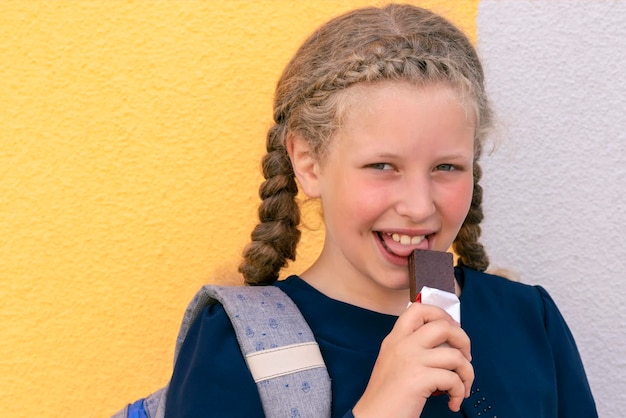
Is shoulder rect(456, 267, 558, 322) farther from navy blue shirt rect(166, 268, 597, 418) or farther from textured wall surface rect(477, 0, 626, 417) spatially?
textured wall surface rect(477, 0, 626, 417)

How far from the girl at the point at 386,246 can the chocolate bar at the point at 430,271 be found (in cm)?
5

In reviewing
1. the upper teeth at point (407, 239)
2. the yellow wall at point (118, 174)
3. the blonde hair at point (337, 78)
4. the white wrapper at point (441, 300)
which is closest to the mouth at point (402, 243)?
the upper teeth at point (407, 239)

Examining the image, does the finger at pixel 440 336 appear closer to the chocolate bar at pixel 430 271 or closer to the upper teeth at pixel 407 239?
the chocolate bar at pixel 430 271

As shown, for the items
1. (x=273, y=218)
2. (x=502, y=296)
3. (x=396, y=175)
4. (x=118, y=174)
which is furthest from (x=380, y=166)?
(x=118, y=174)

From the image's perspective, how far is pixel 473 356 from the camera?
170 cm

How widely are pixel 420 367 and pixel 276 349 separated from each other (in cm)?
29

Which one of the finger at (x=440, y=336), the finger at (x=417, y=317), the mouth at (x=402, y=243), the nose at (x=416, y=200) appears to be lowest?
the finger at (x=440, y=336)

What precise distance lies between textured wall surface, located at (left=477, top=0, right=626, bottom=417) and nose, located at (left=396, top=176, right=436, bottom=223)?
72 cm

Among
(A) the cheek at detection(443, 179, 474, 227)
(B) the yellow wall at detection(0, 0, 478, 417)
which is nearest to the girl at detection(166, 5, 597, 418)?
(A) the cheek at detection(443, 179, 474, 227)

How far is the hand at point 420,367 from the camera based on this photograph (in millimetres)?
1391

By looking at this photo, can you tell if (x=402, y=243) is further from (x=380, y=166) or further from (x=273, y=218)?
(x=273, y=218)

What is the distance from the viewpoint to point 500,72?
217 cm

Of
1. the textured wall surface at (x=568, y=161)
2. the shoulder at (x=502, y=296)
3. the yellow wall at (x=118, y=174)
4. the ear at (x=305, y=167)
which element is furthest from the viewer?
the textured wall surface at (x=568, y=161)

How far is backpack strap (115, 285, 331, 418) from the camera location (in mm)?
1493
